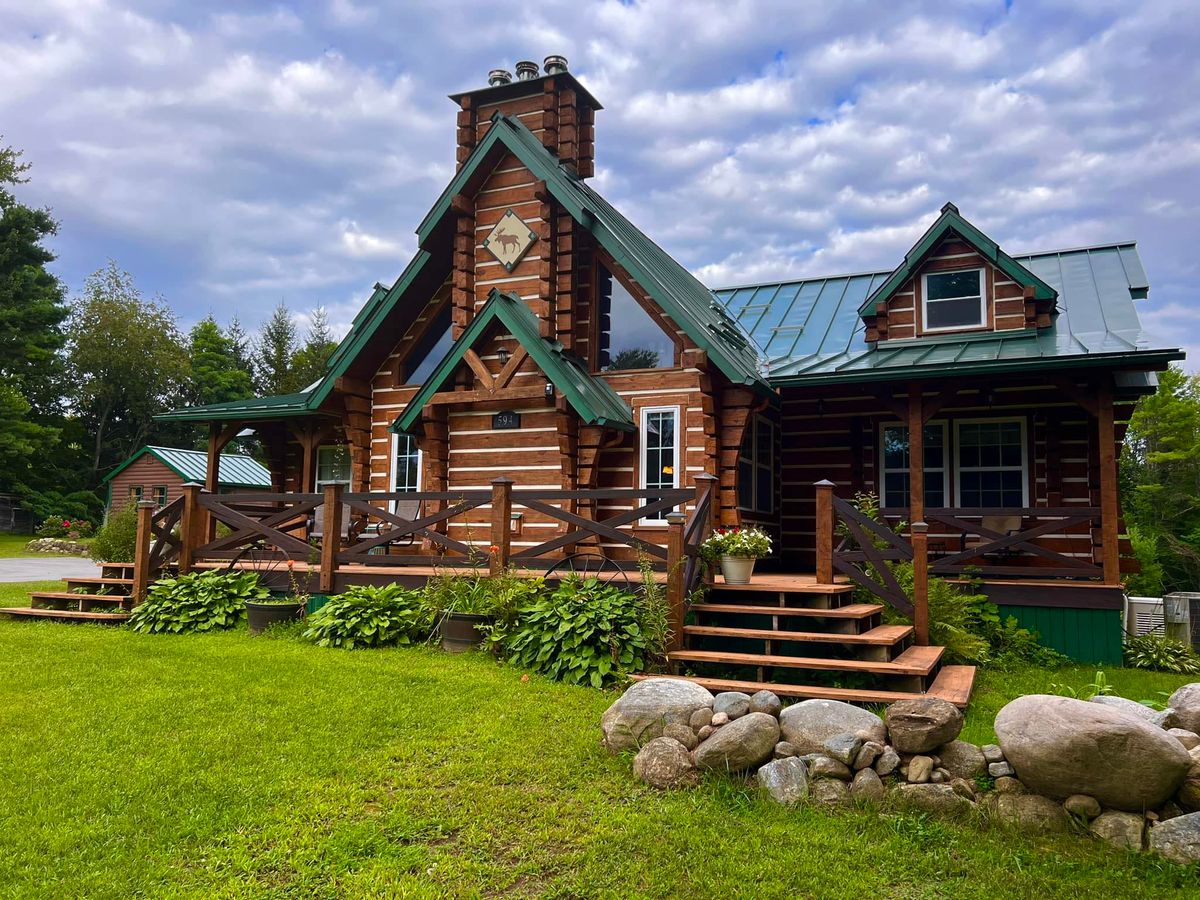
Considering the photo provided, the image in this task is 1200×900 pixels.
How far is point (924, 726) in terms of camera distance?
207 inches

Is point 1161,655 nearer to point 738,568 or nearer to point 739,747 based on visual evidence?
point 738,568

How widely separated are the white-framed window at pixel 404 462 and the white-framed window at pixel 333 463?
11.6 ft

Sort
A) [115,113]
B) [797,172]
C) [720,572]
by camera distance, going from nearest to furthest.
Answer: [720,572] < [115,113] < [797,172]

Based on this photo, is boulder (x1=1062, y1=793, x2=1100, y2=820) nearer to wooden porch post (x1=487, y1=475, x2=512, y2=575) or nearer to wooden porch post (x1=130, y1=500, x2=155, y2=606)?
wooden porch post (x1=487, y1=475, x2=512, y2=575)

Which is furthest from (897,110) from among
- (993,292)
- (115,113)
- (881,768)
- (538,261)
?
(115,113)

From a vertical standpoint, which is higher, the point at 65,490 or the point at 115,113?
the point at 115,113

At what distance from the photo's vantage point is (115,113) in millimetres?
17562

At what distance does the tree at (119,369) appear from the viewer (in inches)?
1889

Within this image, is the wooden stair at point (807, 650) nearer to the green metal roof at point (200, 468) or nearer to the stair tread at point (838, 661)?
the stair tread at point (838, 661)

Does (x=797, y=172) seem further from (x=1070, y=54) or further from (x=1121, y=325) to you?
(x=1121, y=325)

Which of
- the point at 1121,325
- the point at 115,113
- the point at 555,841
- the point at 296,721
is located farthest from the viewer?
the point at 115,113

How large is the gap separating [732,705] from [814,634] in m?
2.22

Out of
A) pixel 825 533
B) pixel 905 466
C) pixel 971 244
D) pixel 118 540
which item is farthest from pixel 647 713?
pixel 118 540

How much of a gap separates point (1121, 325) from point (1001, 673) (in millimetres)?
6080
